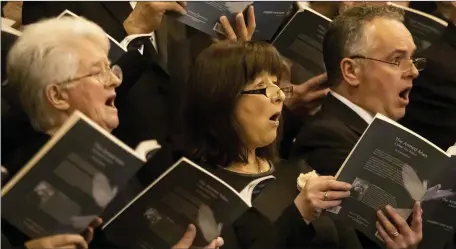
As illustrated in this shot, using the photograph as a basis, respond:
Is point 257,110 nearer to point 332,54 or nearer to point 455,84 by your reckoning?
point 332,54

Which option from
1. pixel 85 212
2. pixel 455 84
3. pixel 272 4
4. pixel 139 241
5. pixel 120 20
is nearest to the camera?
pixel 85 212

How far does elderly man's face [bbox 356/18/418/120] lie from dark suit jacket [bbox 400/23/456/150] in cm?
12

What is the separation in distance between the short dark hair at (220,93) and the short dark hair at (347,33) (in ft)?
0.79

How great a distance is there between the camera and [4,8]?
5.58ft

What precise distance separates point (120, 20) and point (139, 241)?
56cm

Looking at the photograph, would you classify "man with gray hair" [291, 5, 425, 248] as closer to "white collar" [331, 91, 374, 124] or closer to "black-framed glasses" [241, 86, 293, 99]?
"white collar" [331, 91, 374, 124]

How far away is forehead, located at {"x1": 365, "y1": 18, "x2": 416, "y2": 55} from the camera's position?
190cm

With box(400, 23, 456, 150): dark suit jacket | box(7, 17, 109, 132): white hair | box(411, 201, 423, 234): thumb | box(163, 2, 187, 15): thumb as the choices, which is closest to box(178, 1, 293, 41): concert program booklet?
box(163, 2, 187, 15): thumb

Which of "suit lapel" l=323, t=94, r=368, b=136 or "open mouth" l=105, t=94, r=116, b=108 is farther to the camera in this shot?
"suit lapel" l=323, t=94, r=368, b=136

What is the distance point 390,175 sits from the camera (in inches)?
67.1

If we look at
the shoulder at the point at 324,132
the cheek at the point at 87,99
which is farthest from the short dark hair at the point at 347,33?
the cheek at the point at 87,99

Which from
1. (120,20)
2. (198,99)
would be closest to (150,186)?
(198,99)

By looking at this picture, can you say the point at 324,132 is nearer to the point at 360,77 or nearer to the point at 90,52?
the point at 360,77

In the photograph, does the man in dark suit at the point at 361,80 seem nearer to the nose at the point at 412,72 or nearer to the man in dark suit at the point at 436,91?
the nose at the point at 412,72
